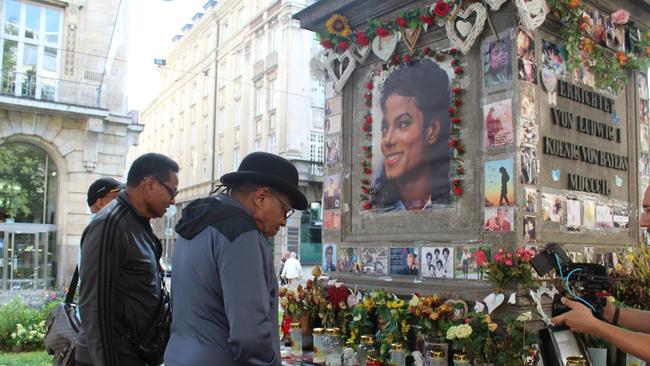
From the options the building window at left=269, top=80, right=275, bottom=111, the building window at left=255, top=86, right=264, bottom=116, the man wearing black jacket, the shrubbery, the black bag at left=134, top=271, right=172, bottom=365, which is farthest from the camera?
the building window at left=255, top=86, right=264, bottom=116

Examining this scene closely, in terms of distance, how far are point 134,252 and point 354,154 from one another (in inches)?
142

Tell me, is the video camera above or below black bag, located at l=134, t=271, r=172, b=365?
above

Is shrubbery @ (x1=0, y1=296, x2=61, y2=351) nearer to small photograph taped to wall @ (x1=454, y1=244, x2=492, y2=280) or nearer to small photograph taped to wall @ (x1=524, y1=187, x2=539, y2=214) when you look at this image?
small photograph taped to wall @ (x1=454, y1=244, x2=492, y2=280)

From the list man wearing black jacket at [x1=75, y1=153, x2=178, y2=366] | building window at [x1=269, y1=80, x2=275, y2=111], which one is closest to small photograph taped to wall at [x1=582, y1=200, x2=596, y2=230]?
man wearing black jacket at [x1=75, y1=153, x2=178, y2=366]

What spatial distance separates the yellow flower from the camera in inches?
265

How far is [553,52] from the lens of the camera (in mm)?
5602

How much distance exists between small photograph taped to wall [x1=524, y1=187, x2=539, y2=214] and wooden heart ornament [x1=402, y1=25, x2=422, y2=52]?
79.7 inches

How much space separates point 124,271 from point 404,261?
3090 millimetres

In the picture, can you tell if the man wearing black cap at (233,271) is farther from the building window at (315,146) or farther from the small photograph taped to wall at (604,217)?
the building window at (315,146)

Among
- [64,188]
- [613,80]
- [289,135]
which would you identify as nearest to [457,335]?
[613,80]

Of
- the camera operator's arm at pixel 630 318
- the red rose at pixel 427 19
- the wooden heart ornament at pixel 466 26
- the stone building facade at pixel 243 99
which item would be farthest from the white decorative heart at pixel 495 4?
the stone building facade at pixel 243 99

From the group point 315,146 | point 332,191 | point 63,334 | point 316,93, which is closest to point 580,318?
point 63,334

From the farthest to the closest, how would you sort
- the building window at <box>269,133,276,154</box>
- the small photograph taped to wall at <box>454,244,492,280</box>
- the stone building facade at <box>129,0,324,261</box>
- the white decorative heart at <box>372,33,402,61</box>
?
the building window at <box>269,133,276,154</box>
the stone building facade at <box>129,0,324,261</box>
the white decorative heart at <box>372,33,402,61</box>
the small photograph taped to wall at <box>454,244,492,280</box>

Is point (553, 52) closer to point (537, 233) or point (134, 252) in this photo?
point (537, 233)
